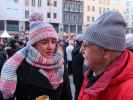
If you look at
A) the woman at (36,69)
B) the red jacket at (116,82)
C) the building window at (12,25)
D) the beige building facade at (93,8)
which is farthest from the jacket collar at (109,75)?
the beige building facade at (93,8)

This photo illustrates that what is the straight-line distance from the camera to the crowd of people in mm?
2217

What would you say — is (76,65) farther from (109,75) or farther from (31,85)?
(109,75)

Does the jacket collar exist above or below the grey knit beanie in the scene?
below

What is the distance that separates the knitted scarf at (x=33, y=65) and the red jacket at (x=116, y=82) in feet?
5.22

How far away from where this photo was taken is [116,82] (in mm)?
2191

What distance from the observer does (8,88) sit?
378 cm

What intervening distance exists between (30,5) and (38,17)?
61553 millimetres

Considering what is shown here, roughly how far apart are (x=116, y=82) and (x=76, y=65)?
519 cm

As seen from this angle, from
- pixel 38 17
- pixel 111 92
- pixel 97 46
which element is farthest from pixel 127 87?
pixel 38 17

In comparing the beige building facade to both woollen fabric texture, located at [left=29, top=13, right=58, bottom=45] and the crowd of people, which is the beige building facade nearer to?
the crowd of people

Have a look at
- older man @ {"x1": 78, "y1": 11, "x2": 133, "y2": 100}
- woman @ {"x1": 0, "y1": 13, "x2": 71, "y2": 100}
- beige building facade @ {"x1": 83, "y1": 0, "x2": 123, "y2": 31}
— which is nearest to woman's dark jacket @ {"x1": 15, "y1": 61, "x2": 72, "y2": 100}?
woman @ {"x1": 0, "y1": 13, "x2": 71, "y2": 100}

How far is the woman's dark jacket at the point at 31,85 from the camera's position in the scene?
3771 millimetres

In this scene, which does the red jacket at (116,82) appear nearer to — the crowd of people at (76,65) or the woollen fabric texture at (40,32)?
the crowd of people at (76,65)

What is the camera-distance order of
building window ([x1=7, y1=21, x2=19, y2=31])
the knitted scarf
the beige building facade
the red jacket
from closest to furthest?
the red jacket, the knitted scarf, building window ([x1=7, y1=21, x2=19, y2=31]), the beige building facade
